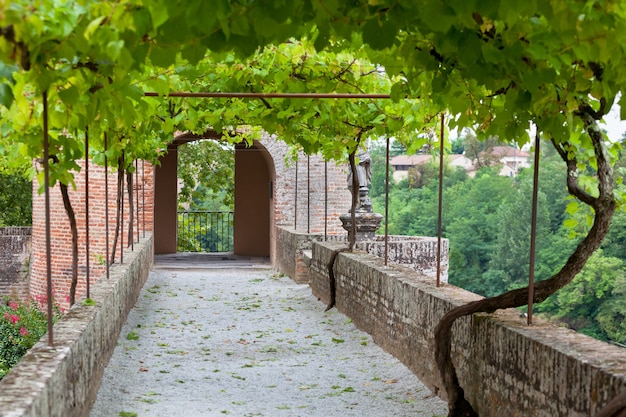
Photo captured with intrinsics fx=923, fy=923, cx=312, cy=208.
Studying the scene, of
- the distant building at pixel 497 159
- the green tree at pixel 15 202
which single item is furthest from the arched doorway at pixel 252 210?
the distant building at pixel 497 159

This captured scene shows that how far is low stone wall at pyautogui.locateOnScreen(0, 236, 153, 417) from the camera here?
13.6 ft

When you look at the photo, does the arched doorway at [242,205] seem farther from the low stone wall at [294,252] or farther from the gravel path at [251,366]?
the gravel path at [251,366]

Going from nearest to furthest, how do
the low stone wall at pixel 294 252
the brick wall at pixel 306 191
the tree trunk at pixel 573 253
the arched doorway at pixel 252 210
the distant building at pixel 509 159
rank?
the tree trunk at pixel 573 253, the low stone wall at pixel 294 252, the brick wall at pixel 306 191, the arched doorway at pixel 252 210, the distant building at pixel 509 159

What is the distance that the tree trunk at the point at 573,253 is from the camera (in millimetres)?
5707

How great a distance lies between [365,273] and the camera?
9758mm

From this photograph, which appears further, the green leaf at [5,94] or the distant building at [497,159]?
the distant building at [497,159]

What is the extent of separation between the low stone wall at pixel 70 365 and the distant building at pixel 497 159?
61.5 metres

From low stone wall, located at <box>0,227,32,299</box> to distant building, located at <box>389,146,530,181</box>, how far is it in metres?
47.0

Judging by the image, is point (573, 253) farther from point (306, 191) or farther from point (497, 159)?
point (497, 159)

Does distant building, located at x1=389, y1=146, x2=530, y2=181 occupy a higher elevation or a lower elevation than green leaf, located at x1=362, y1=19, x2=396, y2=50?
higher

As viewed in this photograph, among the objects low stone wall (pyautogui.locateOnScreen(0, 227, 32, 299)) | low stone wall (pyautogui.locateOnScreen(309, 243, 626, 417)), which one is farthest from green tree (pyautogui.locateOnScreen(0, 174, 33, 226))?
low stone wall (pyautogui.locateOnScreen(309, 243, 626, 417))

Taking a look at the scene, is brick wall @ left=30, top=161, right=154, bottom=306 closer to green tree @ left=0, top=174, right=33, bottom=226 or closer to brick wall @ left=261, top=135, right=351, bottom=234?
brick wall @ left=261, top=135, right=351, bottom=234

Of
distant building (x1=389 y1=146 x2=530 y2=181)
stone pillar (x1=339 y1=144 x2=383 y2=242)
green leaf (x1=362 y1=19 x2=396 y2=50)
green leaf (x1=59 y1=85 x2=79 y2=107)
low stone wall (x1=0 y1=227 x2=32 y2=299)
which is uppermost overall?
distant building (x1=389 y1=146 x2=530 y2=181)

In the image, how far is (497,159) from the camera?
233ft
